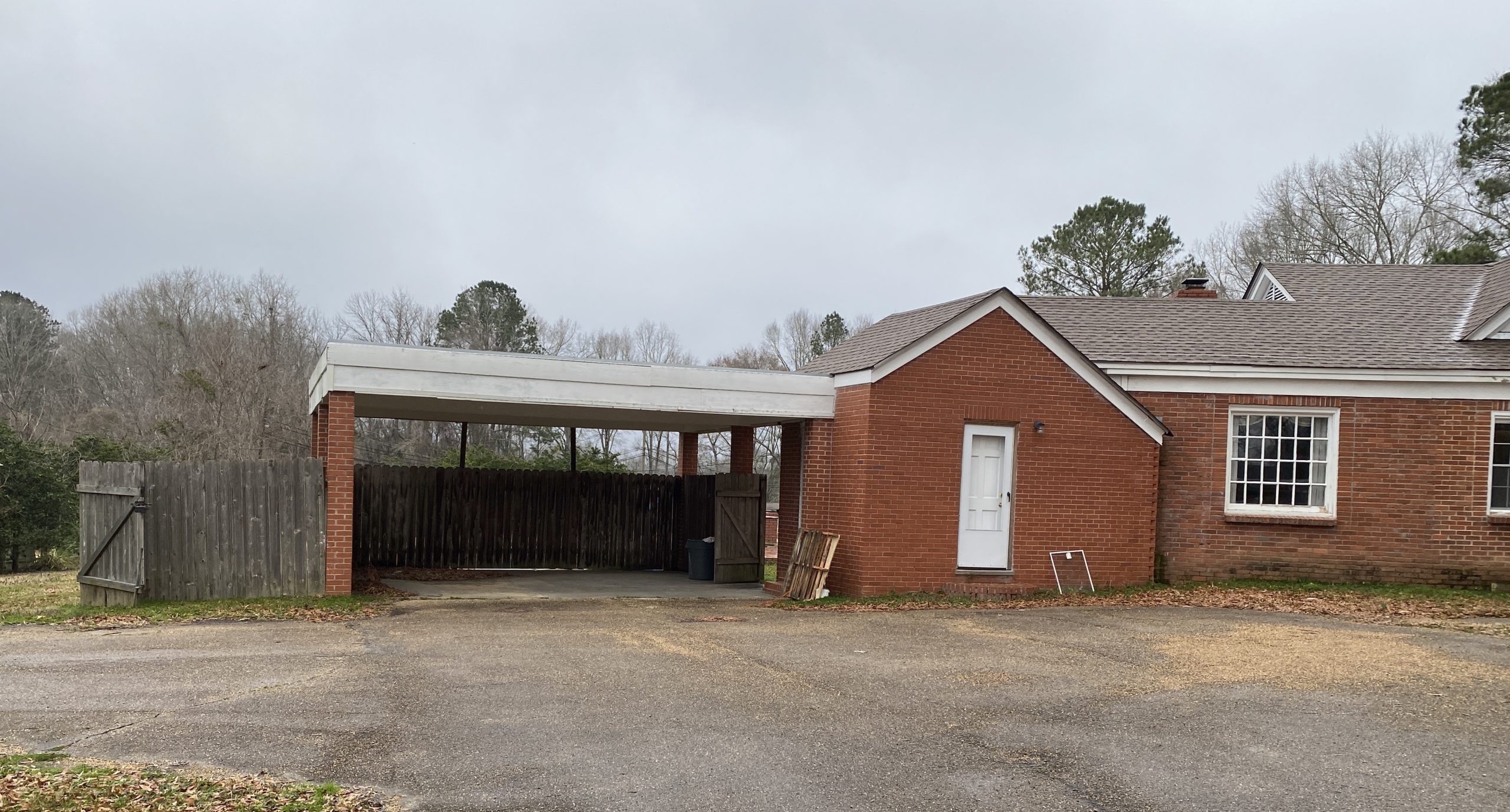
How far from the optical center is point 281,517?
1341 centimetres

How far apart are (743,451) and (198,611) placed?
9524 mm

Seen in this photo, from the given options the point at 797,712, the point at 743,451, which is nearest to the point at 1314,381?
the point at 743,451

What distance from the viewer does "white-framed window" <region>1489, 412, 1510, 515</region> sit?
15719 mm

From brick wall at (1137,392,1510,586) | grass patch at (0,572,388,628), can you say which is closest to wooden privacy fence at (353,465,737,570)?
grass patch at (0,572,388,628)

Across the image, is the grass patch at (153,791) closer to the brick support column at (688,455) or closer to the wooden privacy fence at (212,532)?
the wooden privacy fence at (212,532)

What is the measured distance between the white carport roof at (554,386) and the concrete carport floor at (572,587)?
2.56 meters

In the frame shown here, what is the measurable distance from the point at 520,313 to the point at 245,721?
124 ft

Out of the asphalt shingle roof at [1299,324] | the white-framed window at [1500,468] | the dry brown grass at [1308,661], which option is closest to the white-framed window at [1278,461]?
the asphalt shingle roof at [1299,324]

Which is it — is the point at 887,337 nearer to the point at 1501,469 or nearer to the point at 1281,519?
the point at 1281,519

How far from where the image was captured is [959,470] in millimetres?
15102

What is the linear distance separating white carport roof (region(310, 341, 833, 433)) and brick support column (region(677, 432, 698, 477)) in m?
5.12

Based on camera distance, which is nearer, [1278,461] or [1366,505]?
[1366,505]

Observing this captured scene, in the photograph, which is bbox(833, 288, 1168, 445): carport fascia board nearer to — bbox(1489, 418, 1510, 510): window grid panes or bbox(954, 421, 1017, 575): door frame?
bbox(954, 421, 1017, 575): door frame

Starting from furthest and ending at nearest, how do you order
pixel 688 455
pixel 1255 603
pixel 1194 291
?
1. pixel 688 455
2. pixel 1194 291
3. pixel 1255 603
